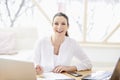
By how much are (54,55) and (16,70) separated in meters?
0.79

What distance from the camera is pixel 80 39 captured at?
4.23 m

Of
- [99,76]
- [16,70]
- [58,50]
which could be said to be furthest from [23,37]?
[16,70]

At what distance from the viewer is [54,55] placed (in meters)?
2.29

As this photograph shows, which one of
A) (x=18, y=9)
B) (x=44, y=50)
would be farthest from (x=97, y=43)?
(x=44, y=50)

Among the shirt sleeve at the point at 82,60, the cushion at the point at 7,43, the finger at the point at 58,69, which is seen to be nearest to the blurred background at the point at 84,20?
the cushion at the point at 7,43

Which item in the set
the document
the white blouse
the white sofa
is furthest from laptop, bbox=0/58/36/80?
the white sofa

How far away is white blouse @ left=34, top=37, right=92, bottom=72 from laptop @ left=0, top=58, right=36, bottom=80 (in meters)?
0.68

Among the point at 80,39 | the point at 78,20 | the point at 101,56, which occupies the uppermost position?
the point at 78,20

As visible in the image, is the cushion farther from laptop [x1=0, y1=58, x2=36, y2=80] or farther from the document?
laptop [x1=0, y1=58, x2=36, y2=80]

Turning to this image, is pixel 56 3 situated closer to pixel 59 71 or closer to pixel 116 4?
pixel 116 4

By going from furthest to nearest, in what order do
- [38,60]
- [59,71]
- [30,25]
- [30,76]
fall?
[30,25] < [38,60] < [59,71] < [30,76]

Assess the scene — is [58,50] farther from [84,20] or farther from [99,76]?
[84,20]

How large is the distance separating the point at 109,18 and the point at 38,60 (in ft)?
7.15

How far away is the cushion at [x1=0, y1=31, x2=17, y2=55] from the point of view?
11.9ft
